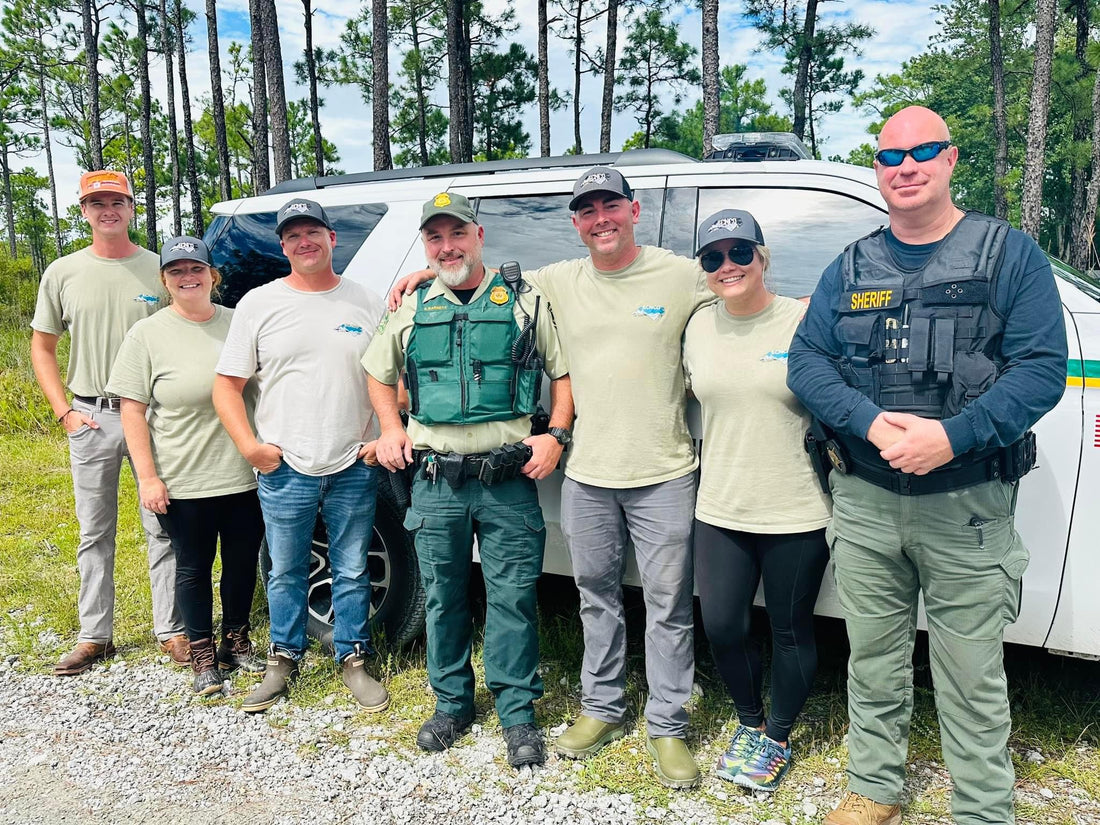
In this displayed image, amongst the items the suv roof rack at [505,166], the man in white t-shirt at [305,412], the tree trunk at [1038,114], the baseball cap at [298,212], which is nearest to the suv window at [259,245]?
the suv roof rack at [505,166]

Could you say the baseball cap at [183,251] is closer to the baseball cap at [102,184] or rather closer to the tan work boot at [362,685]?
the baseball cap at [102,184]

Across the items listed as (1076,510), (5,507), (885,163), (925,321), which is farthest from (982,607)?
(5,507)

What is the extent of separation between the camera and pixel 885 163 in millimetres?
2195

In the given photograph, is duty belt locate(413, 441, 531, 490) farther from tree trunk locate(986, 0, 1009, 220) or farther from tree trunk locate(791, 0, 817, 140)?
tree trunk locate(791, 0, 817, 140)

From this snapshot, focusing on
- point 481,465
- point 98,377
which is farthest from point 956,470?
point 98,377

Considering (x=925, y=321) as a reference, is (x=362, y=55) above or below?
above

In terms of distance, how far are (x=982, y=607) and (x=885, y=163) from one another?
1.25 meters

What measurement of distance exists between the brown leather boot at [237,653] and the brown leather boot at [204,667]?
9 centimetres

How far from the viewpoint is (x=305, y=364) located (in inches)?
122

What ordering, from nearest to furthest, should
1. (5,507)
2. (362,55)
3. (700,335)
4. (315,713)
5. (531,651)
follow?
(700,335)
(531,651)
(315,713)
(5,507)
(362,55)

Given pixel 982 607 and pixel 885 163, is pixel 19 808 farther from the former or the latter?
pixel 885 163

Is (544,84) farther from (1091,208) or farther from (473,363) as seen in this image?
(473,363)

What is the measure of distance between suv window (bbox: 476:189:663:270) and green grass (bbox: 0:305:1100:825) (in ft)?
5.70

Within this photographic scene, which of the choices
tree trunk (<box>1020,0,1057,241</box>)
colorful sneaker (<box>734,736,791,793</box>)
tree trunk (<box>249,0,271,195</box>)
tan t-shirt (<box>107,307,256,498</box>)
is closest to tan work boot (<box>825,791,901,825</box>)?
colorful sneaker (<box>734,736,791,793</box>)
